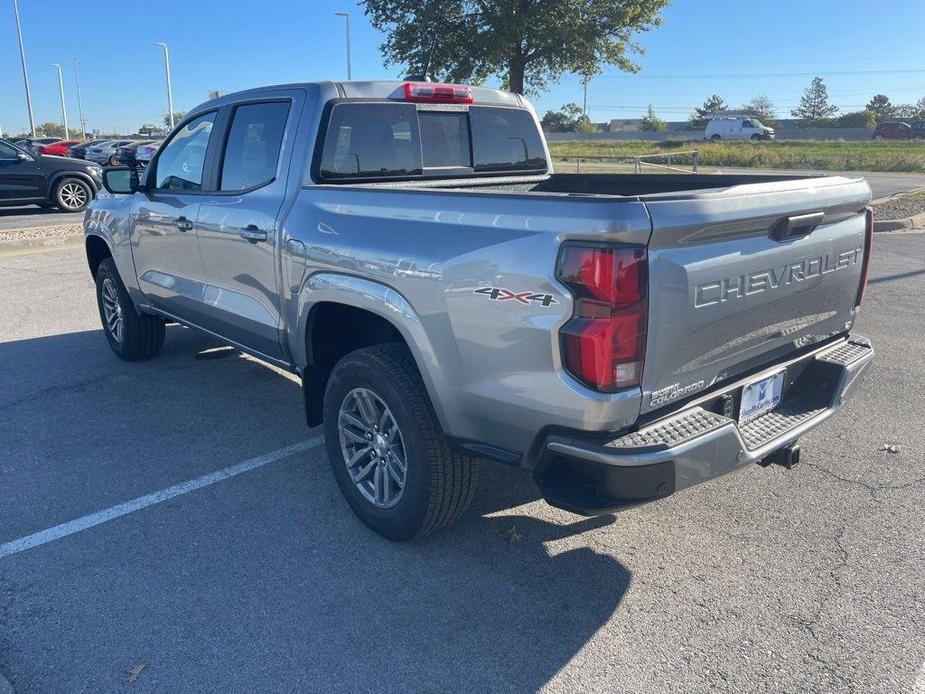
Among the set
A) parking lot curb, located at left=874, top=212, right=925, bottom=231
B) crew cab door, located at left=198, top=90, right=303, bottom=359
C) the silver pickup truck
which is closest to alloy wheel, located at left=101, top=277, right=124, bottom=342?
the silver pickup truck

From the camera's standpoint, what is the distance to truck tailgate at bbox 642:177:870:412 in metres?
2.50

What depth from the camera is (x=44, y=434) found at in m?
4.74

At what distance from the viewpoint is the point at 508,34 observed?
73.2 feet

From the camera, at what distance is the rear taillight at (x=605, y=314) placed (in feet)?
7.89

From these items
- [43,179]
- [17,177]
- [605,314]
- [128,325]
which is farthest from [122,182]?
[43,179]

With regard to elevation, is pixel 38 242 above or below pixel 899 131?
below

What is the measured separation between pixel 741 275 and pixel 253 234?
8.10ft

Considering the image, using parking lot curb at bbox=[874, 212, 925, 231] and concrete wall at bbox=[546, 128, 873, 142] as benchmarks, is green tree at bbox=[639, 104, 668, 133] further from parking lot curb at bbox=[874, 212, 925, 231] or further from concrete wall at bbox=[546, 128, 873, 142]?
parking lot curb at bbox=[874, 212, 925, 231]

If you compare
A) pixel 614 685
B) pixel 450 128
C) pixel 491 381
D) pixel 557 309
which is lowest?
pixel 614 685

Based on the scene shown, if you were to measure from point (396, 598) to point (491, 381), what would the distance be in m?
1.00

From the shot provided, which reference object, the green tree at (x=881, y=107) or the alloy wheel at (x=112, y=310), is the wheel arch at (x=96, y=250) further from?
the green tree at (x=881, y=107)

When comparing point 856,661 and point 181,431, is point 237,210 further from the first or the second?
point 856,661

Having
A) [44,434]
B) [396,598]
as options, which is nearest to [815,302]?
[396,598]

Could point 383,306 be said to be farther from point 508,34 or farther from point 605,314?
point 508,34
